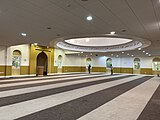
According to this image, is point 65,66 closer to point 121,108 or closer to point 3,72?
point 3,72

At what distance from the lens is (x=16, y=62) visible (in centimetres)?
2141

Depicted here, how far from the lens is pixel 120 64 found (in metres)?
33.6

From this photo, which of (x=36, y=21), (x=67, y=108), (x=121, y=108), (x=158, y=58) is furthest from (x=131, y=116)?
(x=158, y=58)

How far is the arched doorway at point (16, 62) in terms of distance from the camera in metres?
21.1

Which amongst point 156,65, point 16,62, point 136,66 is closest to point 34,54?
point 16,62

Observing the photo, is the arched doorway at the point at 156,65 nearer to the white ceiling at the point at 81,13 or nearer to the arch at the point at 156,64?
the arch at the point at 156,64

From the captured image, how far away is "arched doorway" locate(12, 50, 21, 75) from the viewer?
69.2 ft

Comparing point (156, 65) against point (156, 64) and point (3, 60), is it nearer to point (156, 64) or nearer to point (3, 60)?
point (156, 64)

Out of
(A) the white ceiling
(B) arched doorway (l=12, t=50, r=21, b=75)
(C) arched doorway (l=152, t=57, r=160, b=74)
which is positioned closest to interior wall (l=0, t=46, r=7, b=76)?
(B) arched doorway (l=12, t=50, r=21, b=75)

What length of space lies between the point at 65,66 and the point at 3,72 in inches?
480

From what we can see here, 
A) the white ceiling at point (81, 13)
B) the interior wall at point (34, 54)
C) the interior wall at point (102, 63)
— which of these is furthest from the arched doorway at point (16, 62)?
the white ceiling at point (81, 13)

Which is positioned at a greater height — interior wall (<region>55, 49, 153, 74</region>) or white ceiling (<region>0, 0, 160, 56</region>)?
white ceiling (<region>0, 0, 160, 56</region>)

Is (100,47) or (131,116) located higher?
(100,47)

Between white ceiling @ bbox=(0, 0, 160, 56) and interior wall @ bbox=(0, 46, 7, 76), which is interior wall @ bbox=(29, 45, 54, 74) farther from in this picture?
white ceiling @ bbox=(0, 0, 160, 56)
